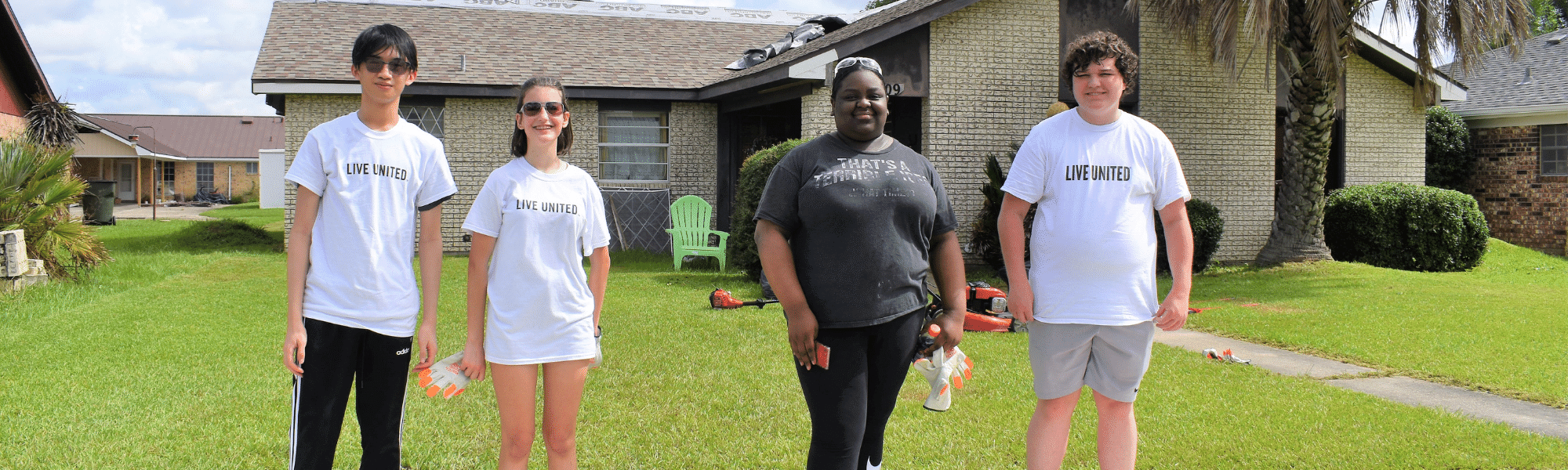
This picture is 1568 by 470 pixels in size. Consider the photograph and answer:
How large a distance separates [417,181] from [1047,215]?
1985 mm

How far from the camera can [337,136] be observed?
2834 millimetres

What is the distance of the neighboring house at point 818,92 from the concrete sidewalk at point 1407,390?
597cm

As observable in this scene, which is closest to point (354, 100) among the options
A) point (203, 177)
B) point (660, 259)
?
point (660, 259)

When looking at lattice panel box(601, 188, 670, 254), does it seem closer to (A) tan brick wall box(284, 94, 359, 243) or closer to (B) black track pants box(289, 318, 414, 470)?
(A) tan brick wall box(284, 94, 359, 243)

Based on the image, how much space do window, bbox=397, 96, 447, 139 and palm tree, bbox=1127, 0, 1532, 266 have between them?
10.2 meters

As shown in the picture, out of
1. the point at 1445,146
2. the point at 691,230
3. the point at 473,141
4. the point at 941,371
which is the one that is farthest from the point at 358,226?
the point at 1445,146

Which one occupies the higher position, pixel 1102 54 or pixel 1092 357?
pixel 1102 54

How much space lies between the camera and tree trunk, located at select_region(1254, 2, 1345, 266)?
42.0 feet


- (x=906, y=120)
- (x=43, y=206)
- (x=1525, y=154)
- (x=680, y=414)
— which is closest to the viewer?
(x=680, y=414)

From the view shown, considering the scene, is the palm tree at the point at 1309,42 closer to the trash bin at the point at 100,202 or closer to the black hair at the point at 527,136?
the black hair at the point at 527,136

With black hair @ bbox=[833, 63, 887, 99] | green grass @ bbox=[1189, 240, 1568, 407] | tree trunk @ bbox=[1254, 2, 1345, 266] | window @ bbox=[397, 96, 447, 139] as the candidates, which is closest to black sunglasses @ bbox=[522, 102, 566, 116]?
black hair @ bbox=[833, 63, 887, 99]

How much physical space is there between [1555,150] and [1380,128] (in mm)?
4700

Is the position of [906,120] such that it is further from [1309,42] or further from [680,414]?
[680,414]

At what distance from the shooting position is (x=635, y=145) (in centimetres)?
1606
